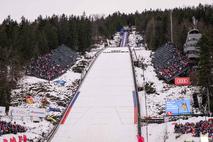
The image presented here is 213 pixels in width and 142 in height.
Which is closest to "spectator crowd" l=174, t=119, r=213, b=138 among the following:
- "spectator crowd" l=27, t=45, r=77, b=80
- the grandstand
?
the grandstand

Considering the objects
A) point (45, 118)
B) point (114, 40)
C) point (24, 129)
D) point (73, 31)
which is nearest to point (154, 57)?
point (73, 31)

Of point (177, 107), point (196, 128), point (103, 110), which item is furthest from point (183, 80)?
point (196, 128)

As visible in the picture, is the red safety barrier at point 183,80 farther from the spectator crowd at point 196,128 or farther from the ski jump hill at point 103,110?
the spectator crowd at point 196,128

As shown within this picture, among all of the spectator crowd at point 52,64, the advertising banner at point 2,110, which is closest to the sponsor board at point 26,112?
the advertising banner at point 2,110

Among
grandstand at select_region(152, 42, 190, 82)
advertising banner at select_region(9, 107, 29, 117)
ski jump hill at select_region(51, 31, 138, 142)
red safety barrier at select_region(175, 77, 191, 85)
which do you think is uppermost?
grandstand at select_region(152, 42, 190, 82)

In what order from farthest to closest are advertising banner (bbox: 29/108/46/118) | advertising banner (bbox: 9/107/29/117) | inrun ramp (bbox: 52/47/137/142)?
advertising banner (bbox: 29/108/46/118) → advertising banner (bbox: 9/107/29/117) → inrun ramp (bbox: 52/47/137/142)

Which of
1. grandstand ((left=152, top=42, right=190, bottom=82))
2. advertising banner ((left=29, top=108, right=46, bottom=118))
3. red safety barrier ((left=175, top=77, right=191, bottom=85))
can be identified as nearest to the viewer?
advertising banner ((left=29, top=108, right=46, bottom=118))

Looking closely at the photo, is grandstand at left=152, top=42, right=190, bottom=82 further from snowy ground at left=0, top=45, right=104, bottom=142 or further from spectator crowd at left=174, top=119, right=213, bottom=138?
spectator crowd at left=174, top=119, right=213, bottom=138
